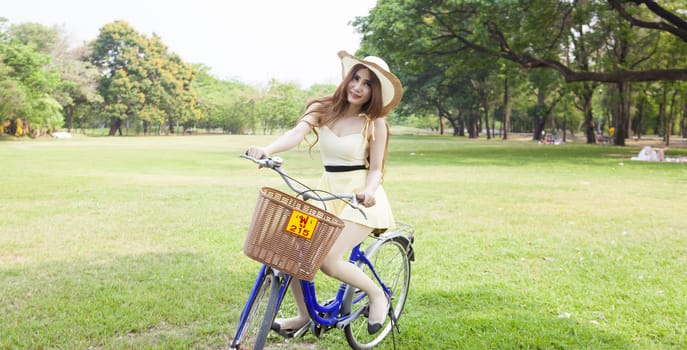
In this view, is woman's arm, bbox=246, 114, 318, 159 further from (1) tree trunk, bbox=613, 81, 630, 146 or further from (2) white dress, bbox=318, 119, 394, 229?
(1) tree trunk, bbox=613, 81, 630, 146

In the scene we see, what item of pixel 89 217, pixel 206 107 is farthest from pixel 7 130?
pixel 89 217

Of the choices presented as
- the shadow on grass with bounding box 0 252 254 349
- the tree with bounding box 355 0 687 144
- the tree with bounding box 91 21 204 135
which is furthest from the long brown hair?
the tree with bounding box 91 21 204 135

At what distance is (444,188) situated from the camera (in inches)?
467

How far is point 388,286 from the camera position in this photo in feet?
12.9

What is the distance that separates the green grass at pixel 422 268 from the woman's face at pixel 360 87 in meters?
1.67

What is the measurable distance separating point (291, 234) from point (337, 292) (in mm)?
1288

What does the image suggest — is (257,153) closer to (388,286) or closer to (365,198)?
Answer: (365,198)

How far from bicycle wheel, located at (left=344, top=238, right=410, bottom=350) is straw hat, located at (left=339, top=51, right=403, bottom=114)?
0.90 m

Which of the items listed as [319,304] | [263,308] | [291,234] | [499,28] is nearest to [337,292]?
[319,304]

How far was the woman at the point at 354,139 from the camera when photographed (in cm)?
302

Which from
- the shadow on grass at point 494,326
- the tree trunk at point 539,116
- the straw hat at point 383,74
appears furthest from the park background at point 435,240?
the tree trunk at point 539,116

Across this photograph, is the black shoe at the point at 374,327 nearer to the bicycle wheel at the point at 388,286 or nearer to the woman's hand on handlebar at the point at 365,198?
the bicycle wheel at the point at 388,286

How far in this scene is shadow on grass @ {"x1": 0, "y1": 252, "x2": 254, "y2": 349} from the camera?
3646 millimetres

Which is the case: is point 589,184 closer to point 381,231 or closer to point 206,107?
point 381,231
